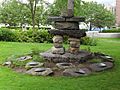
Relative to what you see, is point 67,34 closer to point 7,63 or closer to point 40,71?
point 40,71

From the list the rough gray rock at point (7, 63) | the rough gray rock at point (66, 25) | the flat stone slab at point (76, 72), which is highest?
the rough gray rock at point (66, 25)

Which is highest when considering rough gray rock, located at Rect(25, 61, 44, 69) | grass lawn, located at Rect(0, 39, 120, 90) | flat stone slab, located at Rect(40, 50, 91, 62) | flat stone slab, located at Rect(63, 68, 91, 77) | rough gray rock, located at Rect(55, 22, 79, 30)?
rough gray rock, located at Rect(55, 22, 79, 30)

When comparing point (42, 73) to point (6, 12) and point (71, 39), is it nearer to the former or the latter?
point (71, 39)

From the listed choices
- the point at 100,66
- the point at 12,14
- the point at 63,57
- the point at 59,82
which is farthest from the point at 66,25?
the point at 12,14

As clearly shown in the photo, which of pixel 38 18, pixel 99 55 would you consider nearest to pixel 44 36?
pixel 99 55

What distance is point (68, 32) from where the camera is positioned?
10.1 m

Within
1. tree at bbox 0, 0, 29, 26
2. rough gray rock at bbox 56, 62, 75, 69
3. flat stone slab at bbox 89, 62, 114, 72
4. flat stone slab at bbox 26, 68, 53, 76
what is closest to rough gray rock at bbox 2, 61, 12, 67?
flat stone slab at bbox 26, 68, 53, 76

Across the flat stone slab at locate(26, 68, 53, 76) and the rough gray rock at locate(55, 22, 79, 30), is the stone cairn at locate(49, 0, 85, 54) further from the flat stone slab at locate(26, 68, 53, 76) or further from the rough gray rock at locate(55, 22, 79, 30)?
the flat stone slab at locate(26, 68, 53, 76)

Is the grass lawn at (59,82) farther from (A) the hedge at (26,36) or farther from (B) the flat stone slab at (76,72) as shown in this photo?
(A) the hedge at (26,36)

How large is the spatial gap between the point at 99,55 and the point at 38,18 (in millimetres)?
29308

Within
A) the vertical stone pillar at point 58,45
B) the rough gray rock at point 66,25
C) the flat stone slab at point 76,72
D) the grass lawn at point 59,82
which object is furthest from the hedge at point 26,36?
the grass lawn at point 59,82

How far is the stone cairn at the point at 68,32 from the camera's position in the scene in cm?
1016

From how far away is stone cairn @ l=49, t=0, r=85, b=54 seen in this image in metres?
10.2

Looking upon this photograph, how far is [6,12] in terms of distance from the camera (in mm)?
40781
